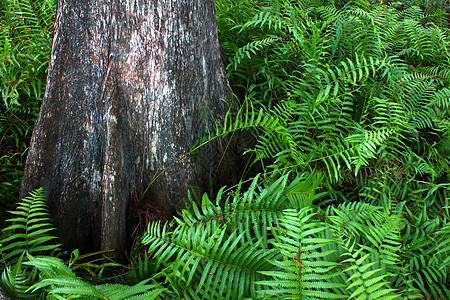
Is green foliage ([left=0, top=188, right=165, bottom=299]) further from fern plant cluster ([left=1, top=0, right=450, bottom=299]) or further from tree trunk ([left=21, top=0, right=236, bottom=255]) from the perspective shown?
tree trunk ([left=21, top=0, right=236, bottom=255])

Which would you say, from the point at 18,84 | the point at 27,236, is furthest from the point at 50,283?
the point at 18,84

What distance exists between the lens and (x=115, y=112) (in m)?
1.88

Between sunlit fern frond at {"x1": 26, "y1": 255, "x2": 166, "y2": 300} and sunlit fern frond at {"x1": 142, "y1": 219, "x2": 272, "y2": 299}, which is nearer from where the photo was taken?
sunlit fern frond at {"x1": 26, "y1": 255, "x2": 166, "y2": 300}

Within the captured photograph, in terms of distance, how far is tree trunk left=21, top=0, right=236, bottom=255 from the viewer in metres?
1.87

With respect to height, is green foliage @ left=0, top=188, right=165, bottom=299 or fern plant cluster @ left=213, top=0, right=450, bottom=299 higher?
fern plant cluster @ left=213, top=0, right=450, bottom=299

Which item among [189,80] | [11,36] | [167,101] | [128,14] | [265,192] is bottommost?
[265,192]

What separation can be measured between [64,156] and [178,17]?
3.76ft

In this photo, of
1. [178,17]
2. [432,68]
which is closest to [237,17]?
[178,17]

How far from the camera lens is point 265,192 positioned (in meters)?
1.83

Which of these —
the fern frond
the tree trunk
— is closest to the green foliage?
the fern frond

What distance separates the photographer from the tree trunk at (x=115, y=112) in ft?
6.14

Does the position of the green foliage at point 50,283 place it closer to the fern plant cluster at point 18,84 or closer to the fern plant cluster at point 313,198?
the fern plant cluster at point 313,198

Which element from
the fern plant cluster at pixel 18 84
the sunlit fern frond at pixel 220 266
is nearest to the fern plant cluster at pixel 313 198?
the sunlit fern frond at pixel 220 266

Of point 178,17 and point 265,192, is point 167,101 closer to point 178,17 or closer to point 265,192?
point 178,17
